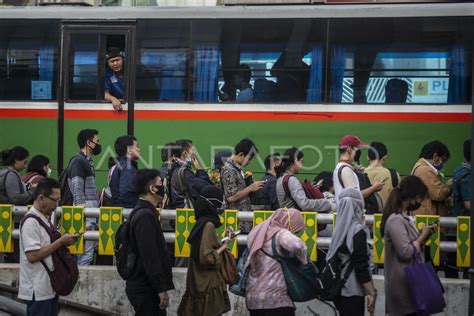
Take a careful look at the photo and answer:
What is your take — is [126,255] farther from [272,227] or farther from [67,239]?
[272,227]

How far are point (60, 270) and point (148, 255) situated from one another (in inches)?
33.9

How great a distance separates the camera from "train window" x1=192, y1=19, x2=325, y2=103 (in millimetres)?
16344

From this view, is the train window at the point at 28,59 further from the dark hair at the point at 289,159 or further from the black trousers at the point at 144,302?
the black trousers at the point at 144,302

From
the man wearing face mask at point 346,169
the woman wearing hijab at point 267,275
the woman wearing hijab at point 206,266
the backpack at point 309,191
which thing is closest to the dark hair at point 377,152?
the backpack at point 309,191

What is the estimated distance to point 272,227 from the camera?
33.1ft

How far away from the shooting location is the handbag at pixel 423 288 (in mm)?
9906

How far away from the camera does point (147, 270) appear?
984 cm

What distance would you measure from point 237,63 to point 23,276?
7309 mm

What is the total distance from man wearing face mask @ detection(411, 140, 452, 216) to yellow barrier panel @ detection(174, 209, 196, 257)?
2.81m

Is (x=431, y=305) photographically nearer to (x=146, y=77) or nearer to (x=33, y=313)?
(x=33, y=313)

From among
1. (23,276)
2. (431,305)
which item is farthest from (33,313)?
(431,305)

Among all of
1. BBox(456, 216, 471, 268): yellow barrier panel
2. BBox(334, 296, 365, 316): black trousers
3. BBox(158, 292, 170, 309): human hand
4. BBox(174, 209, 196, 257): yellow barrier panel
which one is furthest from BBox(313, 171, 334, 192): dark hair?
BBox(158, 292, 170, 309): human hand

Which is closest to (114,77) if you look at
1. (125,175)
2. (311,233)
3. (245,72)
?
(245,72)

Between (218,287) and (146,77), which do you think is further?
(146,77)
